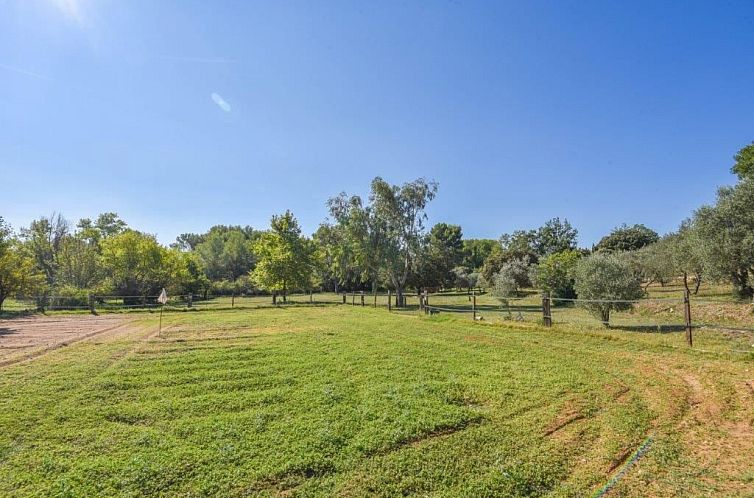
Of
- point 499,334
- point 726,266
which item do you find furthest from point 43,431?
point 726,266

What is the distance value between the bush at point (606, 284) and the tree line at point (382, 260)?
0.04 metres

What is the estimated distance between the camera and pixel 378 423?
14.9 feet

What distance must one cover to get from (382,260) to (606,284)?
1742 centimetres

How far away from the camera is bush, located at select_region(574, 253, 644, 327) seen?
13.6 m

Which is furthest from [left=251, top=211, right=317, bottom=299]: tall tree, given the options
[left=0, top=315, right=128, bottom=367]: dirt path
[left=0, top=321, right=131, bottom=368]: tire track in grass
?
[left=0, top=321, right=131, bottom=368]: tire track in grass

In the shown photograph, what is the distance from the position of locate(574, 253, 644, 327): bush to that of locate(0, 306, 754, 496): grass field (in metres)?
5.46

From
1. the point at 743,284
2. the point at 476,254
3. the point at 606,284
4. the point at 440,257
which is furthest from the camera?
the point at 476,254

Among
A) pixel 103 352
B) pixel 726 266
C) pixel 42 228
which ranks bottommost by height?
pixel 103 352

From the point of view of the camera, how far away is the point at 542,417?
477 cm

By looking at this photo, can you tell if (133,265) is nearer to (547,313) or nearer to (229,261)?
(229,261)

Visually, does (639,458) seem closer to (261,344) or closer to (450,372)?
(450,372)

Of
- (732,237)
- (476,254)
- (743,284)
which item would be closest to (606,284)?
(732,237)

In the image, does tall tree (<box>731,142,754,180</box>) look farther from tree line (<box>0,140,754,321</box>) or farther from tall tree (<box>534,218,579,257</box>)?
tall tree (<box>534,218,579,257</box>)

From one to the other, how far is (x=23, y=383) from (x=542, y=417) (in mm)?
8676
